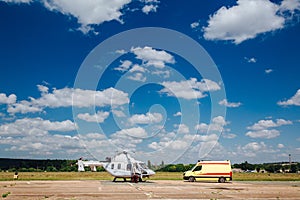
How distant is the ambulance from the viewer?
36.9m

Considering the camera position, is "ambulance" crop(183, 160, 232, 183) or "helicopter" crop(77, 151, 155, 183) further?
"ambulance" crop(183, 160, 232, 183)

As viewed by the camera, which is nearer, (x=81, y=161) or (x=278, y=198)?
(x=278, y=198)

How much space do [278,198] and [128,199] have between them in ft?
25.7

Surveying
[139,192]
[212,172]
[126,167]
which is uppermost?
[126,167]

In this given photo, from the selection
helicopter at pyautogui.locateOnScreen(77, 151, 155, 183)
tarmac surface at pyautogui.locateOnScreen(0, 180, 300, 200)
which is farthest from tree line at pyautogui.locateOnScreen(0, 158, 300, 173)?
tarmac surface at pyautogui.locateOnScreen(0, 180, 300, 200)

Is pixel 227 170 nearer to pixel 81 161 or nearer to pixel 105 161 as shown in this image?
pixel 105 161

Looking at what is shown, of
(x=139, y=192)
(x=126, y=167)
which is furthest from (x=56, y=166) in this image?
(x=139, y=192)

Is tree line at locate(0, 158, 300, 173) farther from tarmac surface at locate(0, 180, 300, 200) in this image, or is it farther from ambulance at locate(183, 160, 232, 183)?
tarmac surface at locate(0, 180, 300, 200)

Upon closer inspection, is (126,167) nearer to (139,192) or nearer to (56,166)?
(139,192)

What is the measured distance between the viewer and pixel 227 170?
37.1 metres

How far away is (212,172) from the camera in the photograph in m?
37.0

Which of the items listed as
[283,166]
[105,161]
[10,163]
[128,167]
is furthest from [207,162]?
[10,163]

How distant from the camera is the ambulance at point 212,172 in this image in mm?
36906

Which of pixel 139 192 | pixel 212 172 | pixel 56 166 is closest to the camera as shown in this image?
pixel 139 192
